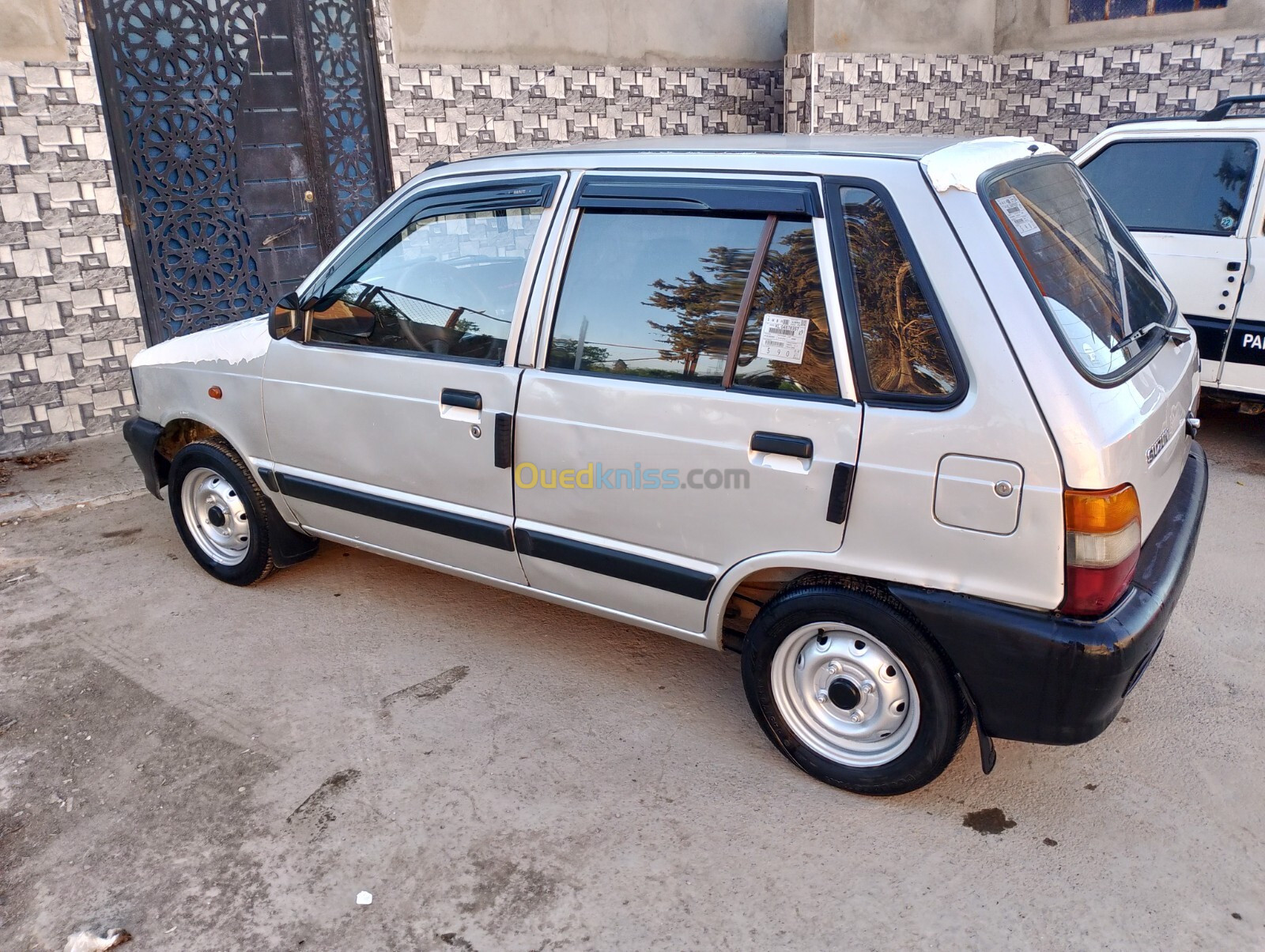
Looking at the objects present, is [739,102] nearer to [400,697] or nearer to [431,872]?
[400,697]

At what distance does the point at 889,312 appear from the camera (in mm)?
2619

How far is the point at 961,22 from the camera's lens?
393 inches

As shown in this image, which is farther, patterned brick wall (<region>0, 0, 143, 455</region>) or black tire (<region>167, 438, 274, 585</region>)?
patterned brick wall (<region>0, 0, 143, 455</region>)

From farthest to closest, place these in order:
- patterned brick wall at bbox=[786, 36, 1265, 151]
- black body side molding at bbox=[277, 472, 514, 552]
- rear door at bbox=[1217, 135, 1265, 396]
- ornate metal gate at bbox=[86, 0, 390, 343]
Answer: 1. patterned brick wall at bbox=[786, 36, 1265, 151]
2. ornate metal gate at bbox=[86, 0, 390, 343]
3. rear door at bbox=[1217, 135, 1265, 396]
4. black body side molding at bbox=[277, 472, 514, 552]

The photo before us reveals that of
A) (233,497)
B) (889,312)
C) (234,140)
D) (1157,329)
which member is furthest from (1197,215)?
(234,140)

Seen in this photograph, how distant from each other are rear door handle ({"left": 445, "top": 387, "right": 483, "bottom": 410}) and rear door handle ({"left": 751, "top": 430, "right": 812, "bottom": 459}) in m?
1.01

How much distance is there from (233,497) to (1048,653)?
341 centimetres

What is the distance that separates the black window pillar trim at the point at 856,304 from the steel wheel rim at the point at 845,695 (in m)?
0.68

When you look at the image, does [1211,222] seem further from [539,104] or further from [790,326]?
[539,104]

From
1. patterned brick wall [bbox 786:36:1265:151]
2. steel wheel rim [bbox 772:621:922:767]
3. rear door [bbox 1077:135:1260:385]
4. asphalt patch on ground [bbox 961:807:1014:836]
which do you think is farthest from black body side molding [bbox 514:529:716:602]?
patterned brick wall [bbox 786:36:1265:151]

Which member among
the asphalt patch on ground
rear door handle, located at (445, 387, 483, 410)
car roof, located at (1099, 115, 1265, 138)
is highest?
car roof, located at (1099, 115, 1265, 138)

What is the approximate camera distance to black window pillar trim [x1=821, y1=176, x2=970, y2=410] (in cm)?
253
